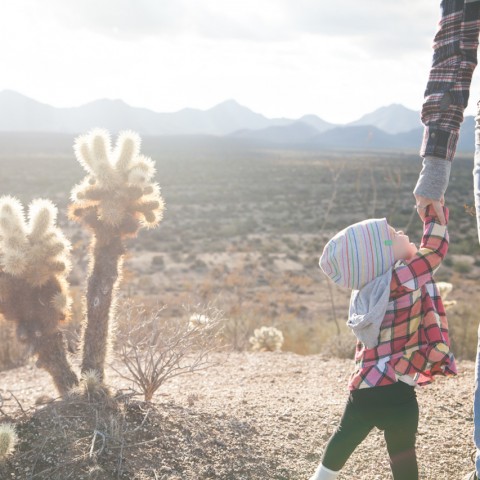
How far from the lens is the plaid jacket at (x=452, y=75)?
2428 millimetres

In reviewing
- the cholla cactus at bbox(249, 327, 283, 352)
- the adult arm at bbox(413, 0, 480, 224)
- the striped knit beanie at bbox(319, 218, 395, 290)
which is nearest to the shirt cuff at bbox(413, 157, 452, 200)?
the adult arm at bbox(413, 0, 480, 224)

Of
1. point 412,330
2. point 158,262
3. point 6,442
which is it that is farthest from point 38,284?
point 158,262

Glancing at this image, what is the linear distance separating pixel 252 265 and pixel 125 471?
14.0 metres

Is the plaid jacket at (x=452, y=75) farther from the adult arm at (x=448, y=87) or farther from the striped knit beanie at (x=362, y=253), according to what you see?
the striped knit beanie at (x=362, y=253)

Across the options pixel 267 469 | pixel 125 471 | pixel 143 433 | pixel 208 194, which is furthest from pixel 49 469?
pixel 208 194

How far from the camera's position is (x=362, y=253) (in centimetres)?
238

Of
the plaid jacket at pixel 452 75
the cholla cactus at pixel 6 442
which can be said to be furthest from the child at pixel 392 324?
the cholla cactus at pixel 6 442

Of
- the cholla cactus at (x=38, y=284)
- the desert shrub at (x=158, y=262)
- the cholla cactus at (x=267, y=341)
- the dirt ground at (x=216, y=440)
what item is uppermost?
the cholla cactus at (x=38, y=284)

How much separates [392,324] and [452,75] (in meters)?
1.08

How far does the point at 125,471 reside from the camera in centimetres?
280

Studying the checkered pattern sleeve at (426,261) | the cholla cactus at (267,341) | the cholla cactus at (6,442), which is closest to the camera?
the checkered pattern sleeve at (426,261)

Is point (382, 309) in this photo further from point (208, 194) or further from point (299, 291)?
point (208, 194)

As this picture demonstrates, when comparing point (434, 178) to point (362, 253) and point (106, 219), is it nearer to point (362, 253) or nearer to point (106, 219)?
point (362, 253)

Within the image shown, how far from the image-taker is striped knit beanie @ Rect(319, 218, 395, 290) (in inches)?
93.8
